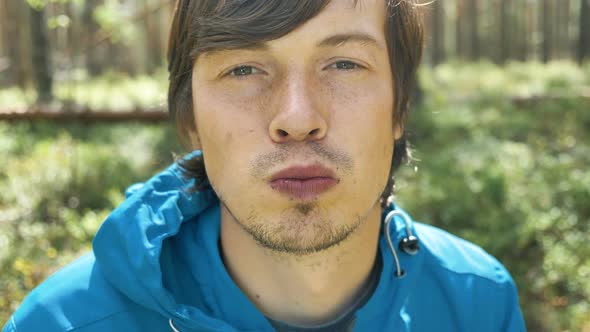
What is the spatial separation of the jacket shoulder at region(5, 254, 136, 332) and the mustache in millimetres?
560

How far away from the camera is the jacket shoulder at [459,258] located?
230 centimetres

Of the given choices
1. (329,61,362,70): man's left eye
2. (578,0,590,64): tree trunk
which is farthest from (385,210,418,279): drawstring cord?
(578,0,590,64): tree trunk

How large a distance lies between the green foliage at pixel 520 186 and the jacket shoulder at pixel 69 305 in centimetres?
218

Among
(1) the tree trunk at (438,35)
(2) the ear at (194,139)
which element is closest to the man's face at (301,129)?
(2) the ear at (194,139)

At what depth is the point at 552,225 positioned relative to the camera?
155 inches

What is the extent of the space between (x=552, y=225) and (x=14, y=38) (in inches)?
266

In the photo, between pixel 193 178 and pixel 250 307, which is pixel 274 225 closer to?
pixel 250 307

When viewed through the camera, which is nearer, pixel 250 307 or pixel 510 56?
pixel 250 307

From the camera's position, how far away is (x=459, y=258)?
2.34 metres

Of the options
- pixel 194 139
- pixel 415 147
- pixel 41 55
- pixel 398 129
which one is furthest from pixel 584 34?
pixel 194 139

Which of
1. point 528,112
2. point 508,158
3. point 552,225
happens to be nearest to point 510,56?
point 528,112

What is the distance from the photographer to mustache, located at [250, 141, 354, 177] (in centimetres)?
193

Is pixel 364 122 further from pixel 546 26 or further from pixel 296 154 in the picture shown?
pixel 546 26

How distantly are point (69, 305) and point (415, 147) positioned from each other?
4242 mm
